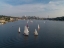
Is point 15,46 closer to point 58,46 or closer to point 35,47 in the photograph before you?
point 35,47

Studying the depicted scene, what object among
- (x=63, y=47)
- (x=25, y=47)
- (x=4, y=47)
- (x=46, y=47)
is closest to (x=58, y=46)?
(x=63, y=47)

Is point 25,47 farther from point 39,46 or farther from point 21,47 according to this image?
point 39,46

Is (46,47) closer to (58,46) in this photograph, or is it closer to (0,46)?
(58,46)

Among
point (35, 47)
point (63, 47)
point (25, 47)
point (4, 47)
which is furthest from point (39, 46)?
point (4, 47)

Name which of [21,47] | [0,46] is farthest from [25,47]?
[0,46]

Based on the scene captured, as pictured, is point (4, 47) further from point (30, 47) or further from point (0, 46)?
point (30, 47)
